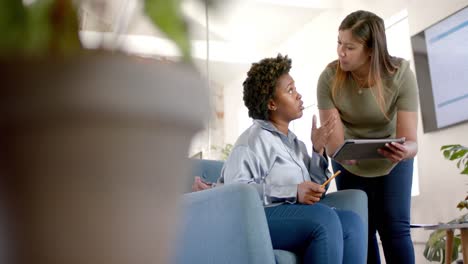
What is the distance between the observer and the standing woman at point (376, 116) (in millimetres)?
2035

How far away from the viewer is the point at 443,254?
3598mm

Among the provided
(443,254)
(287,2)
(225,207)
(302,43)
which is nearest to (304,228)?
(225,207)

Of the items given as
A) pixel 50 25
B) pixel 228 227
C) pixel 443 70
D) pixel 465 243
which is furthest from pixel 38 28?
pixel 443 70

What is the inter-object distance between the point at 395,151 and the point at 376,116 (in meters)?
0.20

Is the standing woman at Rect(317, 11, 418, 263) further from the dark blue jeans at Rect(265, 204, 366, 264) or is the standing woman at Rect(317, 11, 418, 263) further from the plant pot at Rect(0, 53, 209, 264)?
the plant pot at Rect(0, 53, 209, 264)

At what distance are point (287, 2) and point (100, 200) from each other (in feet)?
18.7

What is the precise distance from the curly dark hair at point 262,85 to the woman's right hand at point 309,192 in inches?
16.9

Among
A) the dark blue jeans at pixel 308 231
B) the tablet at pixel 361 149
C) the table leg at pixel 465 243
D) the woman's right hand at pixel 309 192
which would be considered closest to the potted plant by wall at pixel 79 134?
the dark blue jeans at pixel 308 231

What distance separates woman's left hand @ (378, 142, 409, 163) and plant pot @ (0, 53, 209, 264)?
1.80 metres

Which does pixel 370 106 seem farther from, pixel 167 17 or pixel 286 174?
pixel 167 17

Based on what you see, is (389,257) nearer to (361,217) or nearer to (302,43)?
(361,217)

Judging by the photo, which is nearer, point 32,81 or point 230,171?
point 32,81

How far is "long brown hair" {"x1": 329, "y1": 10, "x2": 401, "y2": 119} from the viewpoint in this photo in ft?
6.89

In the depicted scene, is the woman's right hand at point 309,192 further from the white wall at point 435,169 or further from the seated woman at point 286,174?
the white wall at point 435,169
